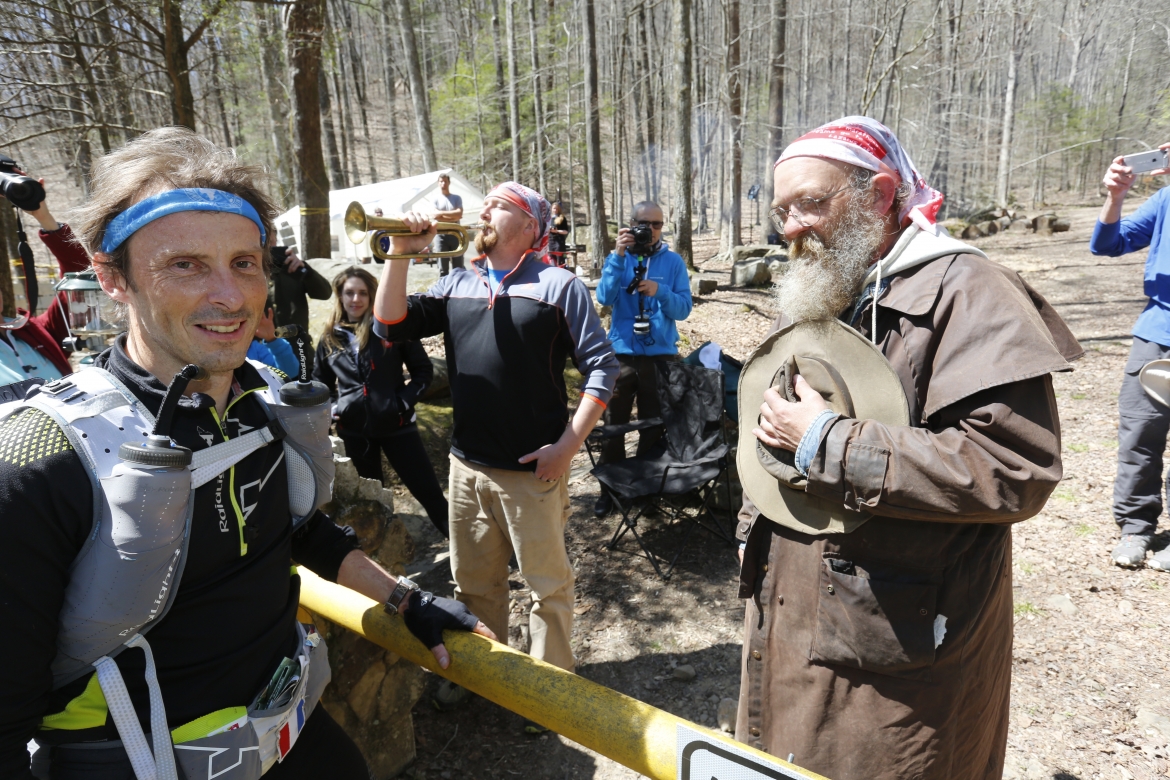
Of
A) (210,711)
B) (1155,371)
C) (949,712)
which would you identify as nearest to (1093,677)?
(1155,371)

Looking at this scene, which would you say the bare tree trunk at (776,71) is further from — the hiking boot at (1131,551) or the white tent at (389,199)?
the hiking boot at (1131,551)

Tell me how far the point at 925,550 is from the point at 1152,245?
11.4 ft

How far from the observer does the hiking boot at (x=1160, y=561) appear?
384cm

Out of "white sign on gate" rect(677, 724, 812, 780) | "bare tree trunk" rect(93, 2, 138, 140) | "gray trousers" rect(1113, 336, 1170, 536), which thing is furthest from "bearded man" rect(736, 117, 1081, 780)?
"bare tree trunk" rect(93, 2, 138, 140)

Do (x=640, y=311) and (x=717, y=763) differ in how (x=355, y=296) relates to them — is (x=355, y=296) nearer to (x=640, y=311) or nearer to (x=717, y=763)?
(x=640, y=311)

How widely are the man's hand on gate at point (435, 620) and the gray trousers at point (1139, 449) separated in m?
4.02

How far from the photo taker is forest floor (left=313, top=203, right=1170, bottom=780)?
110 inches

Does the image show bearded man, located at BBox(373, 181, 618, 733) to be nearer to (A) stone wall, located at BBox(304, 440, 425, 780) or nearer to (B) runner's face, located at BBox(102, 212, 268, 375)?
(A) stone wall, located at BBox(304, 440, 425, 780)

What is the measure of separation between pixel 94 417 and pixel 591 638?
10.1 feet

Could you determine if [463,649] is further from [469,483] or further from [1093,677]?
[1093,677]

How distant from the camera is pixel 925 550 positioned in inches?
59.2

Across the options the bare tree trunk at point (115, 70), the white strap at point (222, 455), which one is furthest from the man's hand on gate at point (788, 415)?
the bare tree trunk at point (115, 70)

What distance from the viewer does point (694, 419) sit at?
16.1ft

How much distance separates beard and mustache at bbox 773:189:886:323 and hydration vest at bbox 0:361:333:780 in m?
1.41
